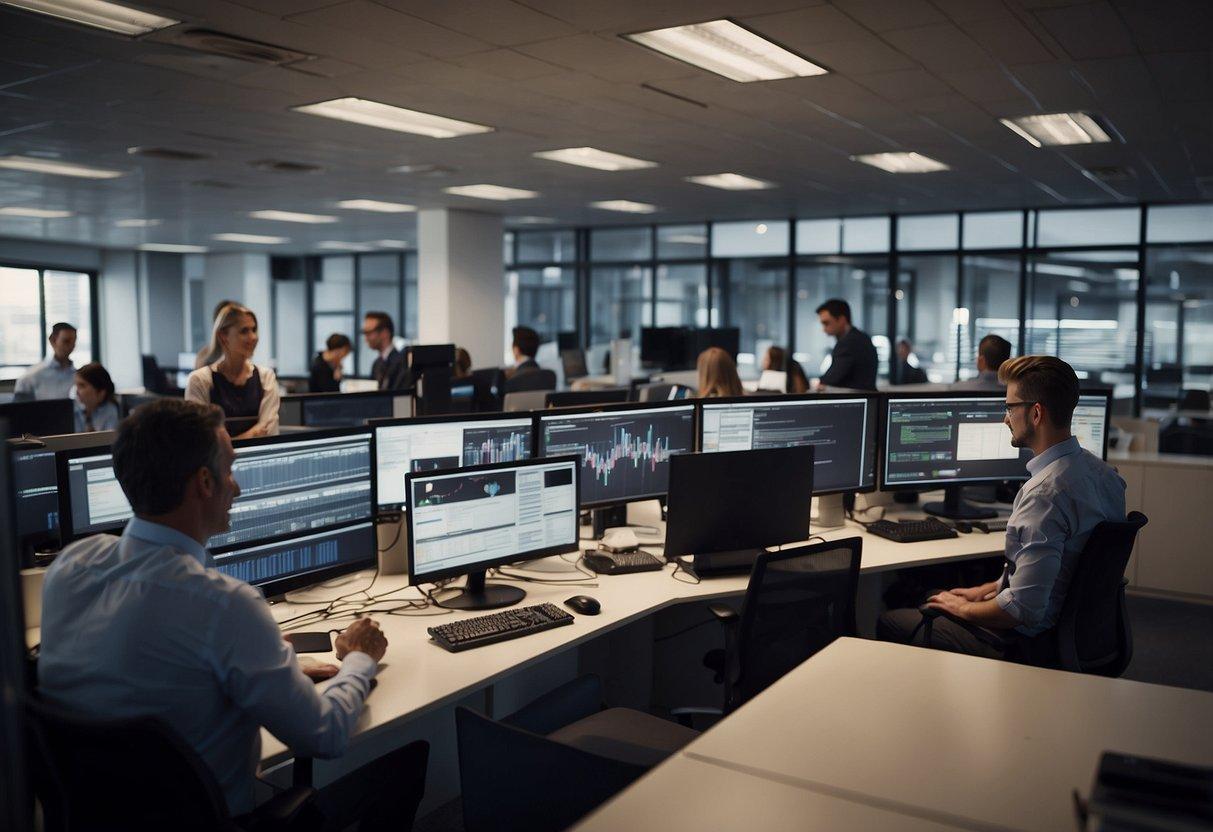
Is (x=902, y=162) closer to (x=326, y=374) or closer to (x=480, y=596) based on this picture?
(x=326, y=374)

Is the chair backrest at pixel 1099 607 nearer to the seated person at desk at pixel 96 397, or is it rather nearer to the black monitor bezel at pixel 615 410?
the black monitor bezel at pixel 615 410

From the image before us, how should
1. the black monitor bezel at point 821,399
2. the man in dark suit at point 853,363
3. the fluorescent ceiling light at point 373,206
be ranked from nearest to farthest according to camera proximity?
the black monitor bezel at point 821,399, the man in dark suit at point 853,363, the fluorescent ceiling light at point 373,206

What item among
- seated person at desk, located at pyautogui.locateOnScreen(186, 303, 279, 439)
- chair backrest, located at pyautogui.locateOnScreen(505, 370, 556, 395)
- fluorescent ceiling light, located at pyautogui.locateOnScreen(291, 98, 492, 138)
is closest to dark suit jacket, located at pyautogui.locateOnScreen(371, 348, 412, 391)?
chair backrest, located at pyautogui.locateOnScreen(505, 370, 556, 395)

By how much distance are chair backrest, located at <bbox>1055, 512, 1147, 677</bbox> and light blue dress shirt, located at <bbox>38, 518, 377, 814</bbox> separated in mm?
2141

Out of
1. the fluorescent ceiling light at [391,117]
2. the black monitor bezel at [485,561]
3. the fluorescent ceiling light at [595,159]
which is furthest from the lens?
the fluorescent ceiling light at [595,159]

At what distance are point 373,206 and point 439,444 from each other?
7.85 meters

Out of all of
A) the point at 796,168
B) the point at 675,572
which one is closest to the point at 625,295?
the point at 796,168

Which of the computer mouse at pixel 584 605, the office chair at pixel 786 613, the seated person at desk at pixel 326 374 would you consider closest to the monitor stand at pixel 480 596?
the computer mouse at pixel 584 605

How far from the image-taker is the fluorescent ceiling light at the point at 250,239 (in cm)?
1363

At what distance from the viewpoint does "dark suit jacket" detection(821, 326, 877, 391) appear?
6.66 m

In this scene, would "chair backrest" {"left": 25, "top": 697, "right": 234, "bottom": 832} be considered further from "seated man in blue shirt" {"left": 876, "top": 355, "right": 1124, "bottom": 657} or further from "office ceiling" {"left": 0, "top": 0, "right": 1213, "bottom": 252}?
"office ceiling" {"left": 0, "top": 0, "right": 1213, "bottom": 252}

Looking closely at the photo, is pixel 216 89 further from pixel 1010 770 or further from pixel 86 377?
pixel 1010 770

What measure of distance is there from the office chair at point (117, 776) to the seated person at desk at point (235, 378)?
121 inches

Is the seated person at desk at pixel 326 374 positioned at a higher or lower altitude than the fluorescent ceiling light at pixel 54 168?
Answer: lower
